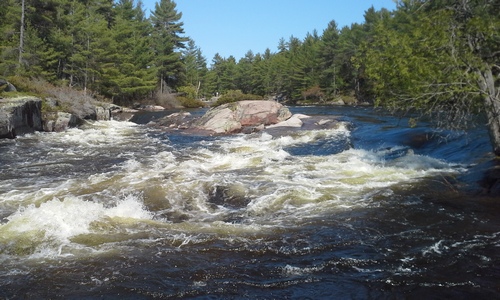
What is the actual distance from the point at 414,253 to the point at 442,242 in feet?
2.34

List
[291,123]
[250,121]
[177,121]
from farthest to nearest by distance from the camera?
[177,121]
[250,121]
[291,123]

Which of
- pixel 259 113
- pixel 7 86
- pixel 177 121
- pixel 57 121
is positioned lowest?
pixel 57 121

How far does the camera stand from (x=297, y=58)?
81438 millimetres

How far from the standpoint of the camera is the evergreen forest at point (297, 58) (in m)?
9.32

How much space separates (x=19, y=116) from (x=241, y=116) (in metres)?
11.3

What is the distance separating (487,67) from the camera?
9.31m

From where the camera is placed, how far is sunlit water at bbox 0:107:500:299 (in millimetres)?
5371

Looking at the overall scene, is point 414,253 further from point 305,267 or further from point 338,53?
point 338,53

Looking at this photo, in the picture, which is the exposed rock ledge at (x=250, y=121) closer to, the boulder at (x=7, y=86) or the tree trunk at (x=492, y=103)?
the boulder at (x=7, y=86)

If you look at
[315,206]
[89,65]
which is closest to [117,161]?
[315,206]

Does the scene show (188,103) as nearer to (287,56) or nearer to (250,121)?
(250,121)

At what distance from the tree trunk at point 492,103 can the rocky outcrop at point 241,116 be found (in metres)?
14.2

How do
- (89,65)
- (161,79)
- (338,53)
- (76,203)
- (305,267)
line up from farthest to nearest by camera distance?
(338,53)
(161,79)
(89,65)
(76,203)
(305,267)

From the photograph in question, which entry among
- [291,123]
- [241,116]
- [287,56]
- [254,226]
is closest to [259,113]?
[241,116]
